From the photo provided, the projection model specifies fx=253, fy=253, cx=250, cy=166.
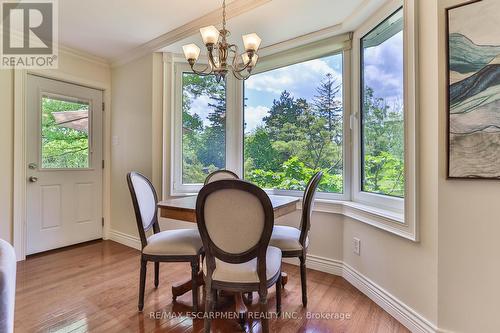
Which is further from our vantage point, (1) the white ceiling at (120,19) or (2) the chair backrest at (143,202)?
(1) the white ceiling at (120,19)

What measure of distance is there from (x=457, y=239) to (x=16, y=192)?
12.3 ft

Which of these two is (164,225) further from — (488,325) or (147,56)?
(488,325)

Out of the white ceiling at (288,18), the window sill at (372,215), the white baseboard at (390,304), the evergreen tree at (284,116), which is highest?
the white ceiling at (288,18)

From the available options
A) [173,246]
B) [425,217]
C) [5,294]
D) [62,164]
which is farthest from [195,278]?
[62,164]

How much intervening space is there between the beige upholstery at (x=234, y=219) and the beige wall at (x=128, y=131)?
6.37 feet

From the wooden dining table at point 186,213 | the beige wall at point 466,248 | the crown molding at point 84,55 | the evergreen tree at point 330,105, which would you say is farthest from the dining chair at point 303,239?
the crown molding at point 84,55

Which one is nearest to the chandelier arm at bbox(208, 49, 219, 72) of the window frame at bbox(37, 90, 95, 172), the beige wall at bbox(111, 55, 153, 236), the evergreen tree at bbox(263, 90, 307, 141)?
the evergreen tree at bbox(263, 90, 307, 141)

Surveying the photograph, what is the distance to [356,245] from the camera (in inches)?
84.1

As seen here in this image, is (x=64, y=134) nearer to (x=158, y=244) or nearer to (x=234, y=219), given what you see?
(x=158, y=244)

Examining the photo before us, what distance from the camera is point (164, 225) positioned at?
3023 millimetres

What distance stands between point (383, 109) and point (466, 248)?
3.63 ft

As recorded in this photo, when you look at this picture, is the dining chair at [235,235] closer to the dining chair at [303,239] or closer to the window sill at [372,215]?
the dining chair at [303,239]

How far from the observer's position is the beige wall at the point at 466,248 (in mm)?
1278

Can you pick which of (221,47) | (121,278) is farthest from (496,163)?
(121,278)
